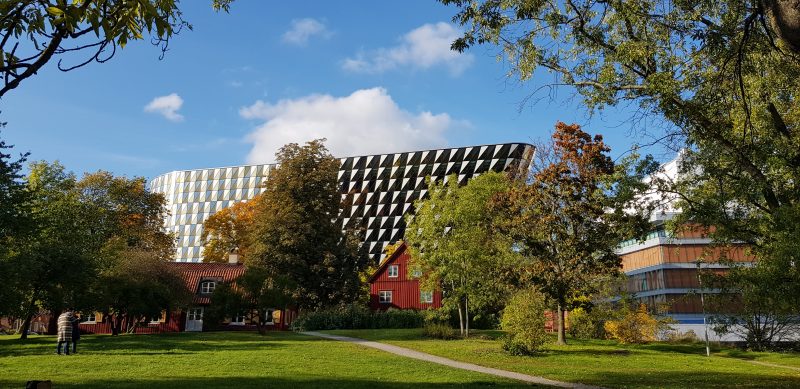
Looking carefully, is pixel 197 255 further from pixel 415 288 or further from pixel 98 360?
pixel 98 360

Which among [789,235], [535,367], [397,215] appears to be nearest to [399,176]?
[397,215]

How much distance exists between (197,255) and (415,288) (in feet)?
255

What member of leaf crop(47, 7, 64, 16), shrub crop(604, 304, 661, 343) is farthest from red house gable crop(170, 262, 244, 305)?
leaf crop(47, 7, 64, 16)

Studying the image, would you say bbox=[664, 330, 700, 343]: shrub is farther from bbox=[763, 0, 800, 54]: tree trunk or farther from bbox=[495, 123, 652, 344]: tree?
bbox=[763, 0, 800, 54]: tree trunk

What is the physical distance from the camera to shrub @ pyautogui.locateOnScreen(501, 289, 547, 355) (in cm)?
2072

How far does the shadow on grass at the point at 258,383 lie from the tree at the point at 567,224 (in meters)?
13.2

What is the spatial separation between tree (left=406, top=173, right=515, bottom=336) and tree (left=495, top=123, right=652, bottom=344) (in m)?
2.07

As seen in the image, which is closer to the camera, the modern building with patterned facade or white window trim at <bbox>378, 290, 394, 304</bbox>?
white window trim at <bbox>378, 290, 394, 304</bbox>

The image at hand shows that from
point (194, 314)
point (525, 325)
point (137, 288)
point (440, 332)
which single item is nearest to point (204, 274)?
point (194, 314)

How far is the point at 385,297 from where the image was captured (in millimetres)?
52406

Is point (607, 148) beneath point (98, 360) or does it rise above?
above

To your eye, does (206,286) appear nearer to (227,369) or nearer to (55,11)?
(227,369)

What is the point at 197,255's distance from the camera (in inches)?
4569

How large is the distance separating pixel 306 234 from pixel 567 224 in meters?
25.8
